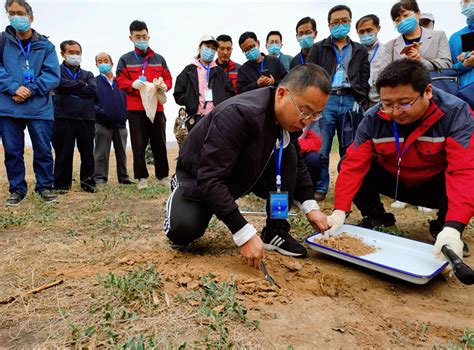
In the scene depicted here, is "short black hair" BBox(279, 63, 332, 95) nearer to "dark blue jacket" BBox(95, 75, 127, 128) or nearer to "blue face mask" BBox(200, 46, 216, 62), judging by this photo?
"blue face mask" BBox(200, 46, 216, 62)

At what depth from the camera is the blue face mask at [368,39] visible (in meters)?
4.30

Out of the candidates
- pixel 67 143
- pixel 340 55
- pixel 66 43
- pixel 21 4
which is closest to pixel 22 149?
pixel 67 143

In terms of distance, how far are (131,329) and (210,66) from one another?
157 inches

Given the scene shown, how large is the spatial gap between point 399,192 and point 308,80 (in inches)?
57.9

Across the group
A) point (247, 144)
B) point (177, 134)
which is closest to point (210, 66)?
point (177, 134)

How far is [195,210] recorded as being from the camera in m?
2.36

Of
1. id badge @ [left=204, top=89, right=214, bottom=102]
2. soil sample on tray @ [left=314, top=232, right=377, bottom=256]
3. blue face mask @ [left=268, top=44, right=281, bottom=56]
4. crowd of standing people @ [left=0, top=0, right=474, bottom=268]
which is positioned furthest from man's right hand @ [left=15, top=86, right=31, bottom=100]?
blue face mask @ [left=268, top=44, right=281, bottom=56]

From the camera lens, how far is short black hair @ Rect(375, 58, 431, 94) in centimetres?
223

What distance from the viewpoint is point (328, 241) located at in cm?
248

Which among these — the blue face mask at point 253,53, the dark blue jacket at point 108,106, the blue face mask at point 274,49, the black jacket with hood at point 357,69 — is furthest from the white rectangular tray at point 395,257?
the dark blue jacket at point 108,106

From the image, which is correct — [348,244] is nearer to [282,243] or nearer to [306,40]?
[282,243]

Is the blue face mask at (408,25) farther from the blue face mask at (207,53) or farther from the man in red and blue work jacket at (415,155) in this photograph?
the blue face mask at (207,53)

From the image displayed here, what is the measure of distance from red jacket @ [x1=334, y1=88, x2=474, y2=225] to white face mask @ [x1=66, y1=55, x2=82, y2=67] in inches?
155

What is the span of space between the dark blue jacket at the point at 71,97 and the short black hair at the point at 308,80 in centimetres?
373
